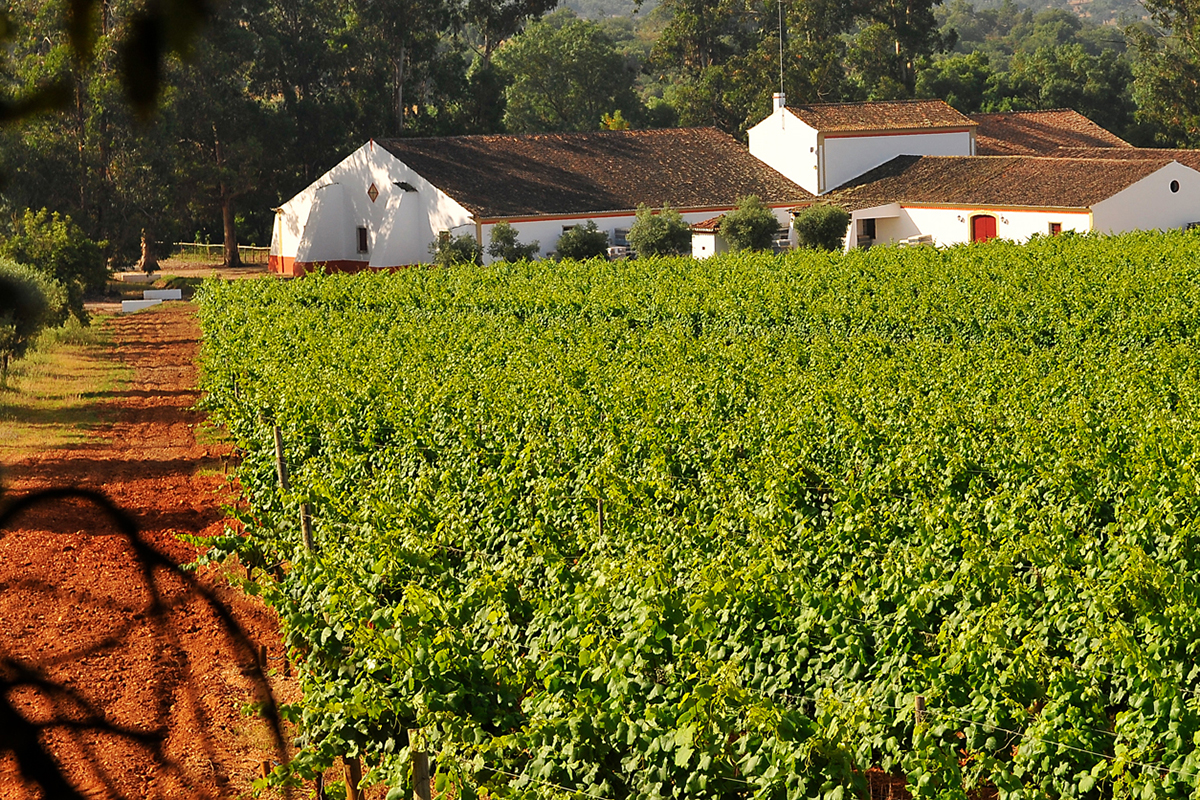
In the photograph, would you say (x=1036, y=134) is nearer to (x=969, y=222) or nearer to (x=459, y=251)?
(x=969, y=222)

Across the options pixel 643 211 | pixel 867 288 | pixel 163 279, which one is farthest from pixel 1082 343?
pixel 163 279

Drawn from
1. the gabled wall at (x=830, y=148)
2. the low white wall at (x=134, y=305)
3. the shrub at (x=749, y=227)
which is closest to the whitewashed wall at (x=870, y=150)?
the gabled wall at (x=830, y=148)

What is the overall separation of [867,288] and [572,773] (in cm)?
2120

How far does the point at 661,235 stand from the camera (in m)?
41.2

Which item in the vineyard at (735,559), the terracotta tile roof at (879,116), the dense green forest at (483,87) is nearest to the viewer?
the vineyard at (735,559)

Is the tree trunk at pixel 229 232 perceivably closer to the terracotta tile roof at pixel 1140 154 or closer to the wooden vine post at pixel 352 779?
the terracotta tile roof at pixel 1140 154

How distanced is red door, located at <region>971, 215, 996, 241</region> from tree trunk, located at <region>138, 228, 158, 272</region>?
1164 inches

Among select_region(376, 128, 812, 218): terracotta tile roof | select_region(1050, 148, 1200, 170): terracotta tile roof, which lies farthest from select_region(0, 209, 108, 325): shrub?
select_region(1050, 148, 1200, 170): terracotta tile roof

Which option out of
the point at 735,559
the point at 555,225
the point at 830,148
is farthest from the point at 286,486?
the point at 830,148

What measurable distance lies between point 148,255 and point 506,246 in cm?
1708

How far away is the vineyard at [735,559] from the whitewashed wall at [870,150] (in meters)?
31.8

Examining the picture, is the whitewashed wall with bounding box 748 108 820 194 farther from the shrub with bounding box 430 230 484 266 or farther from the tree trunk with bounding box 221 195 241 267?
the tree trunk with bounding box 221 195 241 267

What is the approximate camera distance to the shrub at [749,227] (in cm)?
4203

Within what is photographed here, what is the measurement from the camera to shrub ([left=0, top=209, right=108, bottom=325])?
32188mm
